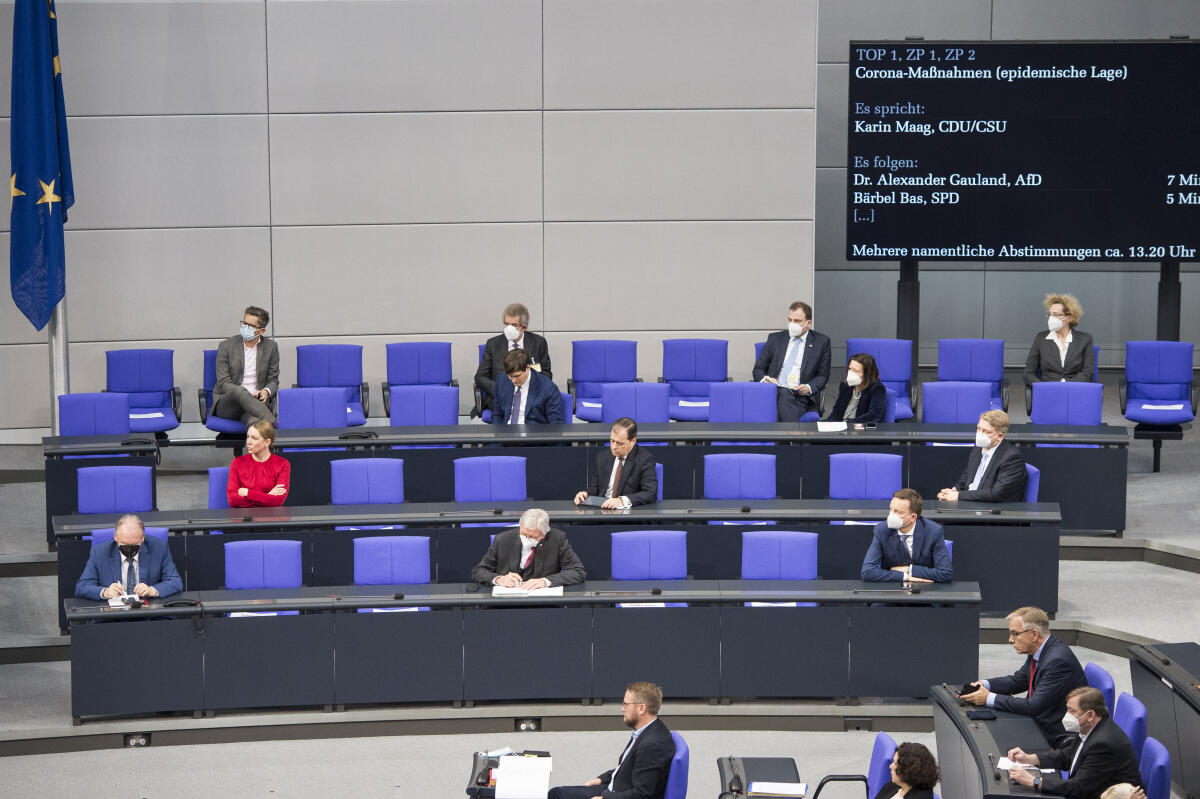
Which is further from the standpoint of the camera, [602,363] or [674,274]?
[674,274]

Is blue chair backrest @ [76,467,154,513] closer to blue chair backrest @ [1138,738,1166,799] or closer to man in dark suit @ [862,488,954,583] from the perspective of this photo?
man in dark suit @ [862,488,954,583]

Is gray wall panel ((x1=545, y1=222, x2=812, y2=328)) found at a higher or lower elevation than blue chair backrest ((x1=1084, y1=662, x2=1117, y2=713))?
higher

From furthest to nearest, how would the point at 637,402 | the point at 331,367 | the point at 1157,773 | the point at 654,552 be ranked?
the point at 331,367 < the point at 637,402 < the point at 654,552 < the point at 1157,773

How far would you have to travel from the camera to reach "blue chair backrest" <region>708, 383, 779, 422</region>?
1013 centimetres

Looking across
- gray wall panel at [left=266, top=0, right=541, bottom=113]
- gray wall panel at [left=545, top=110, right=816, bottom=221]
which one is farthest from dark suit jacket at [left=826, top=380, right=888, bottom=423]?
gray wall panel at [left=266, top=0, right=541, bottom=113]

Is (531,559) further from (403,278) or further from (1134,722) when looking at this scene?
(403,278)

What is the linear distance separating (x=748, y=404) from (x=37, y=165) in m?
5.61

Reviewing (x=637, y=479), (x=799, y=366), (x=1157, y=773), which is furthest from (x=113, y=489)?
(x=1157, y=773)

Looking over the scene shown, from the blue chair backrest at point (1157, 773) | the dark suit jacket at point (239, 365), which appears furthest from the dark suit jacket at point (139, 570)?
the blue chair backrest at point (1157, 773)

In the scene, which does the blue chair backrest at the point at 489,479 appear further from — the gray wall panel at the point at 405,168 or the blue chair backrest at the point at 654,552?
the gray wall panel at the point at 405,168

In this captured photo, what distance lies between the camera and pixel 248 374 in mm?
10445

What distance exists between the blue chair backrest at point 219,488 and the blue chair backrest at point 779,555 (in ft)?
10.7

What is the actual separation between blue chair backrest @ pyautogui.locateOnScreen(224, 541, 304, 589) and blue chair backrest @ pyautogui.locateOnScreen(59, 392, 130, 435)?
264 cm

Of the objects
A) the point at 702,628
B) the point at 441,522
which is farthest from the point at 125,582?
the point at 702,628
